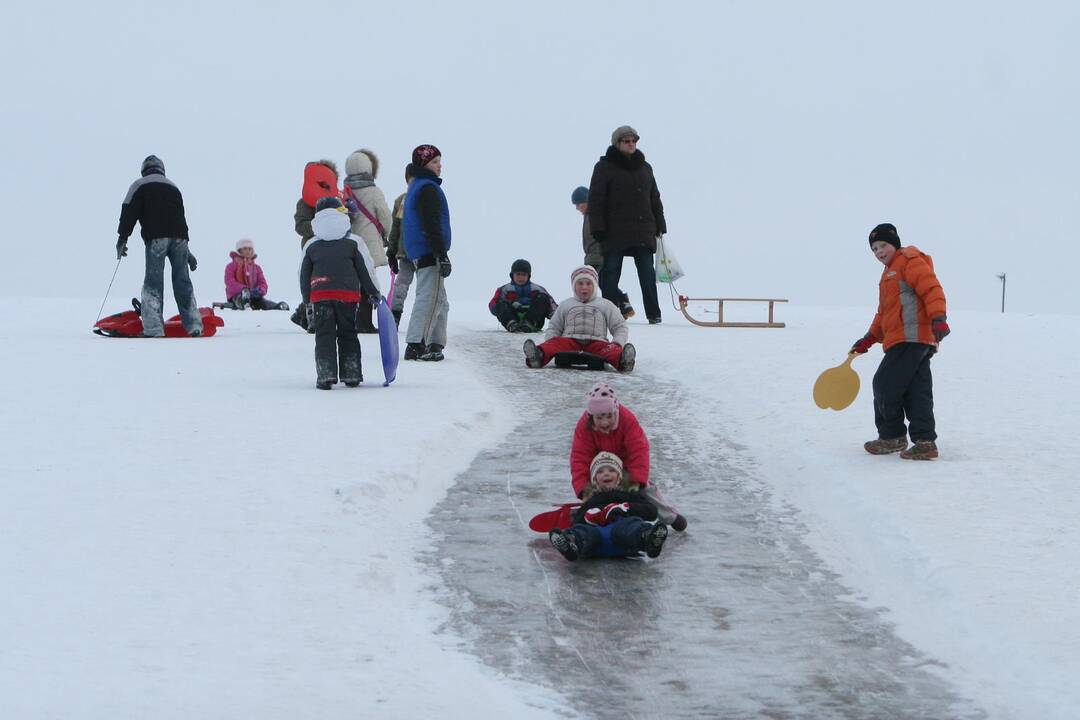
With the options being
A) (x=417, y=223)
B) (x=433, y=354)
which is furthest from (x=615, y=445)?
(x=433, y=354)

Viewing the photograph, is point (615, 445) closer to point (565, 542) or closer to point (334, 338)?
point (565, 542)

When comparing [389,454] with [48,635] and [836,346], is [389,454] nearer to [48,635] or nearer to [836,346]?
[48,635]

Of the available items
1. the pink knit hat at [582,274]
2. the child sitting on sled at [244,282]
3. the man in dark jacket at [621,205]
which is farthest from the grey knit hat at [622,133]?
the child sitting on sled at [244,282]

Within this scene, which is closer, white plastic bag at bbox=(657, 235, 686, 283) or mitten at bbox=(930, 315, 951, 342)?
mitten at bbox=(930, 315, 951, 342)

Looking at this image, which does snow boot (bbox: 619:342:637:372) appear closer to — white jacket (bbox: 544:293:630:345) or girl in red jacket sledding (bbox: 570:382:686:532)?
white jacket (bbox: 544:293:630:345)

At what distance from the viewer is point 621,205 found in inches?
746

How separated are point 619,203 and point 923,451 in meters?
9.69

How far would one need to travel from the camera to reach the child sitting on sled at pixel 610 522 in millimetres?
7477

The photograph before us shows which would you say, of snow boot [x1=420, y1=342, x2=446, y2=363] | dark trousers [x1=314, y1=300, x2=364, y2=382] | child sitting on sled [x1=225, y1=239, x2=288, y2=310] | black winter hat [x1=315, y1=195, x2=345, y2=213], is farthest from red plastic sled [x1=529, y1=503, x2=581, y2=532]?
child sitting on sled [x1=225, y1=239, x2=288, y2=310]

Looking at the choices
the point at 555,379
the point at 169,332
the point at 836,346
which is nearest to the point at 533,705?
the point at 555,379

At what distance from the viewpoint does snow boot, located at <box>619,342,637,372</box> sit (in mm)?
14789

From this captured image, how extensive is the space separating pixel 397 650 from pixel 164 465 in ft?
11.2

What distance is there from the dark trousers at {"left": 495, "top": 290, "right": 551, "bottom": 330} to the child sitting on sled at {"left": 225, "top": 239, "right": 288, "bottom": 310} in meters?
7.59

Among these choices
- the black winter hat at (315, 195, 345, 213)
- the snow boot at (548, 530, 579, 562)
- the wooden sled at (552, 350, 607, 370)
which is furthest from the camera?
the wooden sled at (552, 350, 607, 370)
